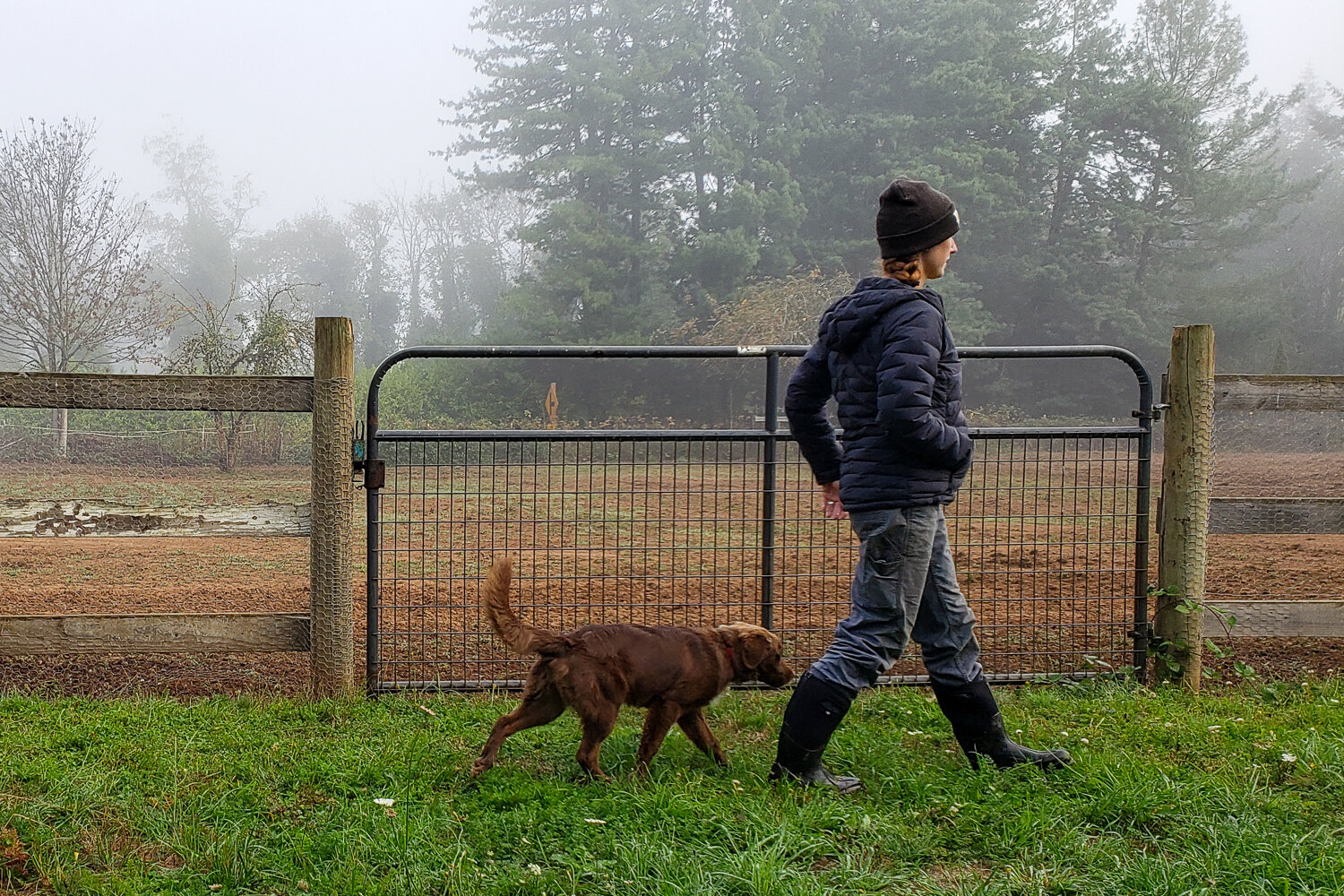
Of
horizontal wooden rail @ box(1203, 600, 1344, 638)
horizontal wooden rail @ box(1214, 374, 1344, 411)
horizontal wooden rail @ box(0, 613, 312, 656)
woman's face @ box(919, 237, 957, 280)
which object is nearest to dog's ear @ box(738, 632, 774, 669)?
woman's face @ box(919, 237, 957, 280)

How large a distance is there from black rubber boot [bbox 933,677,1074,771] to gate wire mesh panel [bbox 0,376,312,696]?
9.10ft

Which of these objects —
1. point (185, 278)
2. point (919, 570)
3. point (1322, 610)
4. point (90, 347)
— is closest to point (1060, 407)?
point (90, 347)

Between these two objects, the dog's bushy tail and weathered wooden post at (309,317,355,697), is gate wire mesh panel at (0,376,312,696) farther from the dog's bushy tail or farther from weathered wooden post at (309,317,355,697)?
the dog's bushy tail

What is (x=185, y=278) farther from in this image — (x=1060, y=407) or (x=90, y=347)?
(x=1060, y=407)

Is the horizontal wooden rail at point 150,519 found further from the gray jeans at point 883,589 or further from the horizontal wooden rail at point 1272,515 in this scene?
the horizontal wooden rail at point 1272,515

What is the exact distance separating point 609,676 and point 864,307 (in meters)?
1.51

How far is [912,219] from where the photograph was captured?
3.43 metres

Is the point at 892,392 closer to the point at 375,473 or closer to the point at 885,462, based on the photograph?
the point at 885,462

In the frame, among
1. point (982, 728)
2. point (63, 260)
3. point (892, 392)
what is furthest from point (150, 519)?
point (63, 260)

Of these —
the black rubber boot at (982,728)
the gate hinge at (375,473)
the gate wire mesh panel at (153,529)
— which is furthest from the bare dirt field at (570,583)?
the black rubber boot at (982,728)

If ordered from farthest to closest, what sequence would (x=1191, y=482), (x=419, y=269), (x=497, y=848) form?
(x=419, y=269), (x=1191, y=482), (x=497, y=848)

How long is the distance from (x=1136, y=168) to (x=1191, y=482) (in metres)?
32.7

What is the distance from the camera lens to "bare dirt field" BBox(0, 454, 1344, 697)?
16.3 ft

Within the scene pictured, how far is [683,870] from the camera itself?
2.73m
